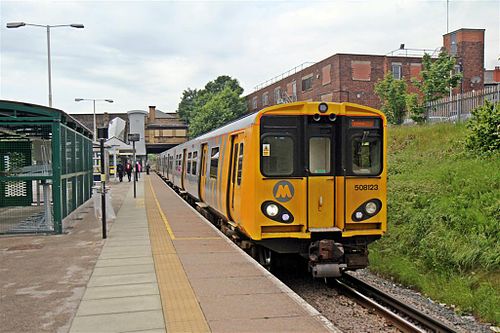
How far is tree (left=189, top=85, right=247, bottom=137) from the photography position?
185 feet

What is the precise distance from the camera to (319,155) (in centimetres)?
838

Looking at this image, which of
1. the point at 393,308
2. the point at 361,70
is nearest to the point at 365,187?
the point at 393,308

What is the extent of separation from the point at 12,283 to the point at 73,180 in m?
7.96

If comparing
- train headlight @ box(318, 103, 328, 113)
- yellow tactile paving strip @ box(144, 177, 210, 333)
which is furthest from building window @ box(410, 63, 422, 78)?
train headlight @ box(318, 103, 328, 113)

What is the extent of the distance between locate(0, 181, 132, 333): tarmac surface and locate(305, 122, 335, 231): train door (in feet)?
12.0

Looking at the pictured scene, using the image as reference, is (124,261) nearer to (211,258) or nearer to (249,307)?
(211,258)

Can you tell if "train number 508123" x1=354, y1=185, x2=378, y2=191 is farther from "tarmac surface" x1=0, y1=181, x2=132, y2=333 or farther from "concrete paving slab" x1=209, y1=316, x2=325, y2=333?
"tarmac surface" x1=0, y1=181, x2=132, y2=333

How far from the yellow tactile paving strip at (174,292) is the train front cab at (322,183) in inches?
57.0

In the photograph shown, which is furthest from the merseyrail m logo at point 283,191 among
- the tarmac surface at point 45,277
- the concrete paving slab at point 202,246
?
the tarmac surface at point 45,277

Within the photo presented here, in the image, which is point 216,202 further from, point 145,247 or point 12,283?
point 12,283

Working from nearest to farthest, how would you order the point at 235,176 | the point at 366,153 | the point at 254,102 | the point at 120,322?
the point at 120,322 → the point at 366,153 → the point at 235,176 → the point at 254,102

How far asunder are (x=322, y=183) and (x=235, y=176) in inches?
76.9

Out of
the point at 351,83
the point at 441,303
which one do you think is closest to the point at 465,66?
the point at 351,83

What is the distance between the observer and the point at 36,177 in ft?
38.9
